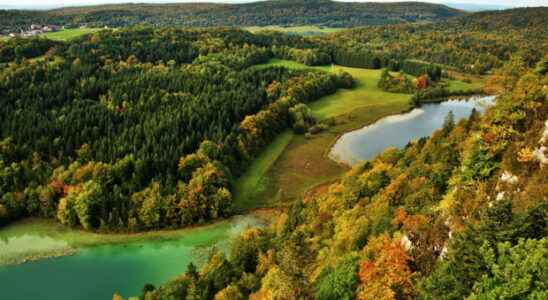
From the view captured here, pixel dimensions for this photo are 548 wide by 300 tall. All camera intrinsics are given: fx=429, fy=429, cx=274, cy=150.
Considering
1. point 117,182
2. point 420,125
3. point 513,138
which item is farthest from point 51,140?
point 420,125

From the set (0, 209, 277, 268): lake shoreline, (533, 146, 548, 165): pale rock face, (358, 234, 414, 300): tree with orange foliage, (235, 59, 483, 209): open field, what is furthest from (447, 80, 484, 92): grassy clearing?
(358, 234, 414, 300): tree with orange foliage

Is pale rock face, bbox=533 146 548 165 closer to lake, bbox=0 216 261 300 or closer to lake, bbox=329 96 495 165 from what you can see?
lake, bbox=0 216 261 300

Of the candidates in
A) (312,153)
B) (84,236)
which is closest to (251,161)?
(312,153)

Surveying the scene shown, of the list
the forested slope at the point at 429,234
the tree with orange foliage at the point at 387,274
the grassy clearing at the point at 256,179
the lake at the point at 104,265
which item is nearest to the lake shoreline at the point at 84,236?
the lake at the point at 104,265

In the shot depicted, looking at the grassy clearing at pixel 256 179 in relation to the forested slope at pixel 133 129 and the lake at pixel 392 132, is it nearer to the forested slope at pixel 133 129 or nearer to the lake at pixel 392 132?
the forested slope at pixel 133 129

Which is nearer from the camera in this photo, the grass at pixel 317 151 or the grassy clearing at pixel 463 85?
the grass at pixel 317 151
